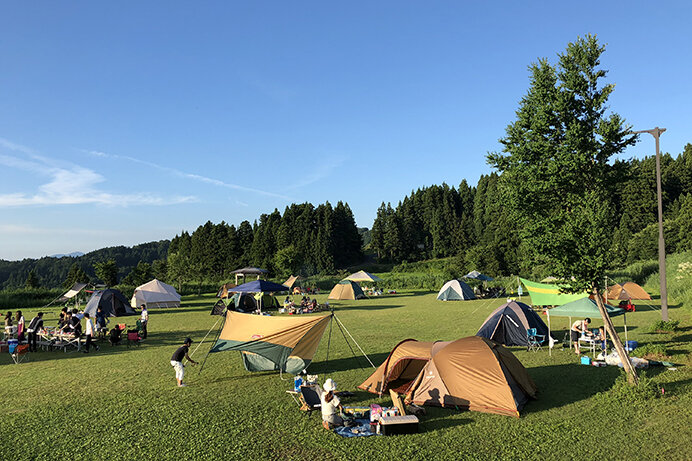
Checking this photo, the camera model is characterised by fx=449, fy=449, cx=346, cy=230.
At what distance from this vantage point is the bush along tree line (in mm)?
80125

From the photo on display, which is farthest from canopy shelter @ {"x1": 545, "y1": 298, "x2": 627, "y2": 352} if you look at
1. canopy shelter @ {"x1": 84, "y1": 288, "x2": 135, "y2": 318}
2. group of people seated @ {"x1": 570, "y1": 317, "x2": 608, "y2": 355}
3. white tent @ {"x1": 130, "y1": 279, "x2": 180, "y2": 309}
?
white tent @ {"x1": 130, "y1": 279, "x2": 180, "y2": 309}

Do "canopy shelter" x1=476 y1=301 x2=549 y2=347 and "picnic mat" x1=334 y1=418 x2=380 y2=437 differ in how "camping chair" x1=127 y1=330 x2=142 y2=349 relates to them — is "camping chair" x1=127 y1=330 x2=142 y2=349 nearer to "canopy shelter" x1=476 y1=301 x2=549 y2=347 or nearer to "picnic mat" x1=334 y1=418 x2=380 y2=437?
"picnic mat" x1=334 y1=418 x2=380 y2=437

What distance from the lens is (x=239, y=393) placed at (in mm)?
11008

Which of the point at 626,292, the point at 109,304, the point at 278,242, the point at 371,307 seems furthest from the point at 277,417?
the point at 278,242

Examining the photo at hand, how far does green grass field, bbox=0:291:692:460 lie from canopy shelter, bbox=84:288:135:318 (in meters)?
13.6

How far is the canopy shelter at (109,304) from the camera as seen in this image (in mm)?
28242

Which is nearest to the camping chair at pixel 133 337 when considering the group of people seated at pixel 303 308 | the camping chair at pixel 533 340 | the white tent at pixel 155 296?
the group of people seated at pixel 303 308

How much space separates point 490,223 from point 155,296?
5966 cm

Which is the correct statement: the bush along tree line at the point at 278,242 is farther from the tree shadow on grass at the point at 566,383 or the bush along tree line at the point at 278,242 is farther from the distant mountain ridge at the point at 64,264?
the tree shadow on grass at the point at 566,383

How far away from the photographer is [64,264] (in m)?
132

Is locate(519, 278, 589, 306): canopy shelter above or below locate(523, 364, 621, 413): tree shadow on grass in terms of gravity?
above

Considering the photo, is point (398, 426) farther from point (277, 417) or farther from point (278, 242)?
point (278, 242)

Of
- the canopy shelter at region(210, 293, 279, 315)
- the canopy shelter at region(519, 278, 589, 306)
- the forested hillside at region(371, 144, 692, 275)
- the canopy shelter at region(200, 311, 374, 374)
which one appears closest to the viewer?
the canopy shelter at region(200, 311, 374, 374)

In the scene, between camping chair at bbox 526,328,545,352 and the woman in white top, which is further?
camping chair at bbox 526,328,545,352
